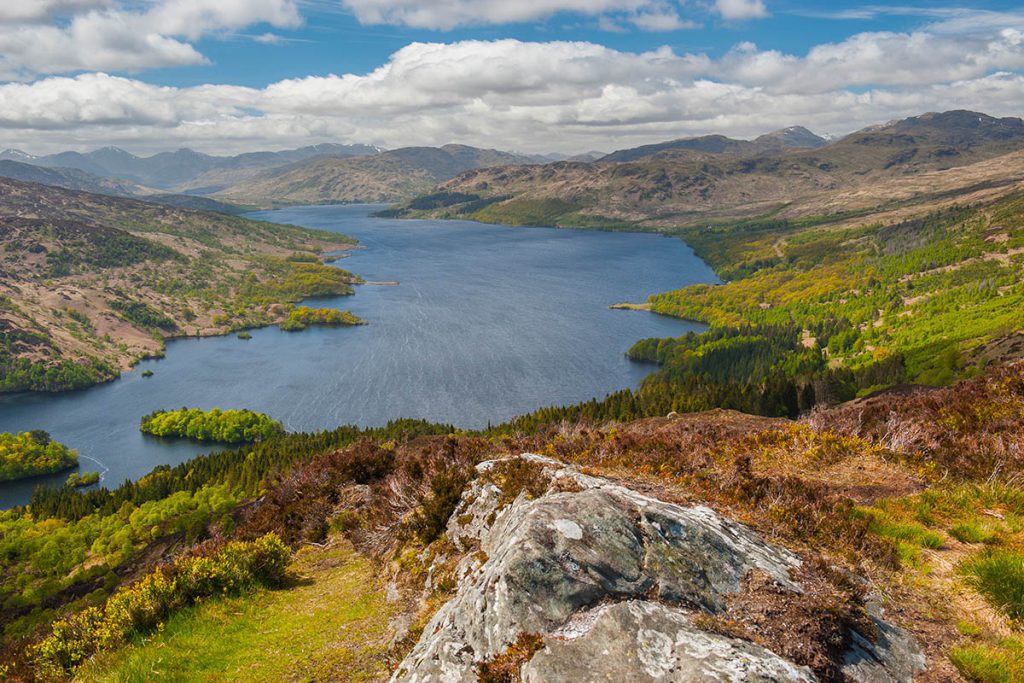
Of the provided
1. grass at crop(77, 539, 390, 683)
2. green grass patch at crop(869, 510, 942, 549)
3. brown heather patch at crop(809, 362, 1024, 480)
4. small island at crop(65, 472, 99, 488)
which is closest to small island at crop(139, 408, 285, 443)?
small island at crop(65, 472, 99, 488)

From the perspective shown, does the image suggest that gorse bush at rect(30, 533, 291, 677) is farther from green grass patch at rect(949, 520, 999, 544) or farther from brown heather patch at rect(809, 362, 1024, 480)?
brown heather patch at rect(809, 362, 1024, 480)

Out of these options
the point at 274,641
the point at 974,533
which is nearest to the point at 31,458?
the point at 274,641

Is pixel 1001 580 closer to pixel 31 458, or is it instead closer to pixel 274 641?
pixel 274 641

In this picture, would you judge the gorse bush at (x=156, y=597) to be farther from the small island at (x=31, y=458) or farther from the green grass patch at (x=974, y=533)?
the small island at (x=31, y=458)

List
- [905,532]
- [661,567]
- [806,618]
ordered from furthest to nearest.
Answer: [905,532] < [661,567] < [806,618]

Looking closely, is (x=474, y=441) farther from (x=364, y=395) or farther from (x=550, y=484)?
(x=364, y=395)

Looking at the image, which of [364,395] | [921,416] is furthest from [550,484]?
[364,395]

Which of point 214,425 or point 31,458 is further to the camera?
point 214,425
